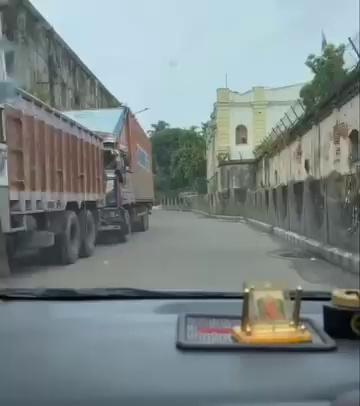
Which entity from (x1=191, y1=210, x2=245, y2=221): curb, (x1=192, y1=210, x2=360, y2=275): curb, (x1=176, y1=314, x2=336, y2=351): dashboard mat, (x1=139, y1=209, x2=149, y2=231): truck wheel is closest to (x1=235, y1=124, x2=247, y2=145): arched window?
(x1=192, y1=210, x2=360, y2=275): curb

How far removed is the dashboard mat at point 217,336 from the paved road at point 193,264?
0.40 metres

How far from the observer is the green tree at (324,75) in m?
2.84

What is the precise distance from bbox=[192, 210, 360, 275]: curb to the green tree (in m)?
0.63

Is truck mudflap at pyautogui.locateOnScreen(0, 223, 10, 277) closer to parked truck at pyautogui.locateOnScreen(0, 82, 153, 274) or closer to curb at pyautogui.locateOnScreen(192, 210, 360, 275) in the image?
parked truck at pyautogui.locateOnScreen(0, 82, 153, 274)

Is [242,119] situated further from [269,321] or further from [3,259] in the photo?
[3,259]

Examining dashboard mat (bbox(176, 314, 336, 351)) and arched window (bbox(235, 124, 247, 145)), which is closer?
dashboard mat (bbox(176, 314, 336, 351))

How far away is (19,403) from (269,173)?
179 cm

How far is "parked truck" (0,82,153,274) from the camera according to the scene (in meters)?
4.64

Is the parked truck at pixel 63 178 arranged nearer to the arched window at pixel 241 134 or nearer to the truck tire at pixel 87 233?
the truck tire at pixel 87 233

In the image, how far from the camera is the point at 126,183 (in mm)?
7984

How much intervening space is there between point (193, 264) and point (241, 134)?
2.56 feet

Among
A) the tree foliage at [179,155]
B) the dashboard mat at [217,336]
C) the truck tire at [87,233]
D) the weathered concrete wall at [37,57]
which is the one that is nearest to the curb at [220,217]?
the tree foliage at [179,155]

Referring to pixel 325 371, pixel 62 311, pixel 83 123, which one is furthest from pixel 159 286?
pixel 83 123

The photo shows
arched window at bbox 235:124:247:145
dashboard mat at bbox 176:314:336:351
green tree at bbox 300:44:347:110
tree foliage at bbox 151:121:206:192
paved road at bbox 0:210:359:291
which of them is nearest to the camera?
dashboard mat at bbox 176:314:336:351
